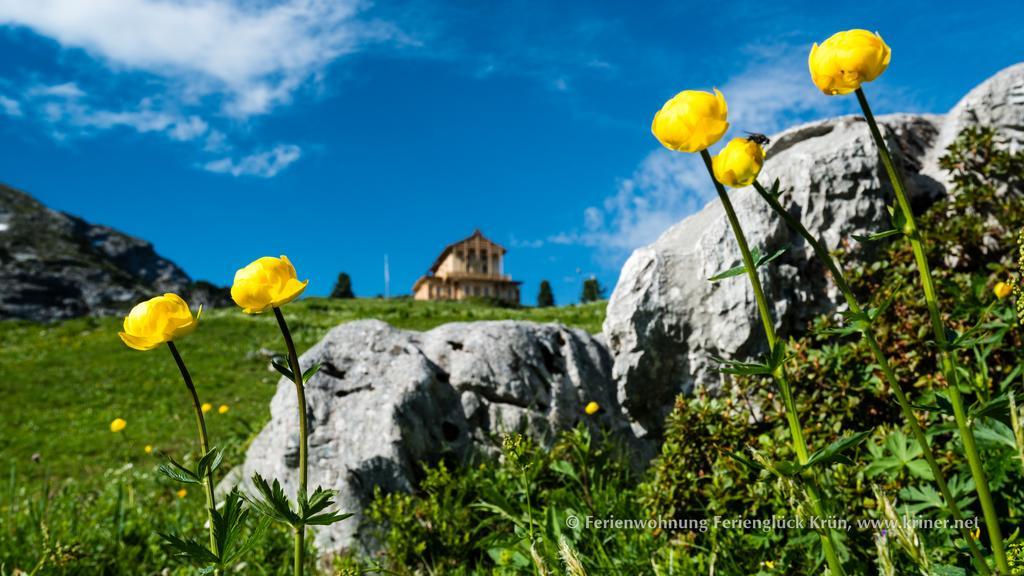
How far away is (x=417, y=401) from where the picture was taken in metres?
4.40

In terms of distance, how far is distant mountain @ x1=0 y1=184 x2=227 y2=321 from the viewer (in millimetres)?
53188

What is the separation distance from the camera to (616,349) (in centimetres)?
501

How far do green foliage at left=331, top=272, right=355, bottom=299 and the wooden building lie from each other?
47.2 feet

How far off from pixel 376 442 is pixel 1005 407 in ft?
11.4

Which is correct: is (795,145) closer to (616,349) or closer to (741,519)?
(616,349)

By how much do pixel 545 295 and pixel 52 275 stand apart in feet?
147

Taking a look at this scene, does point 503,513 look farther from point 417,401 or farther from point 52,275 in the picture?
→ point 52,275

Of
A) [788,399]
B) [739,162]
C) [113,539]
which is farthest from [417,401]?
[739,162]

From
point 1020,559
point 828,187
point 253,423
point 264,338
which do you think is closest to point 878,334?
point 828,187

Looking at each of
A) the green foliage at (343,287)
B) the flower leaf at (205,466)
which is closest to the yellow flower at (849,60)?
the flower leaf at (205,466)

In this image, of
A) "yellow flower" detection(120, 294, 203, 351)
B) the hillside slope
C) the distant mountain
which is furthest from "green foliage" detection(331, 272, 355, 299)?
"yellow flower" detection(120, 294, 203, 351)

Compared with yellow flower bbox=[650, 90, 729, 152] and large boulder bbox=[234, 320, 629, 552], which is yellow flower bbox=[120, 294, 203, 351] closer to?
yellow flower bbox=[650, 90, 729, 152]

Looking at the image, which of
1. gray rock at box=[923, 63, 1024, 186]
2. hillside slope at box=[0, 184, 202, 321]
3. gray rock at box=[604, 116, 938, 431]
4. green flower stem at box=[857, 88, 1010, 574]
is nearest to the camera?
green flower stem at box=[857, 88, 1010, 574]

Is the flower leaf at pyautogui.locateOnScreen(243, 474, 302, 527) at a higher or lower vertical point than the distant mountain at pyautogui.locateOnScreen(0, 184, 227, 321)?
lower
